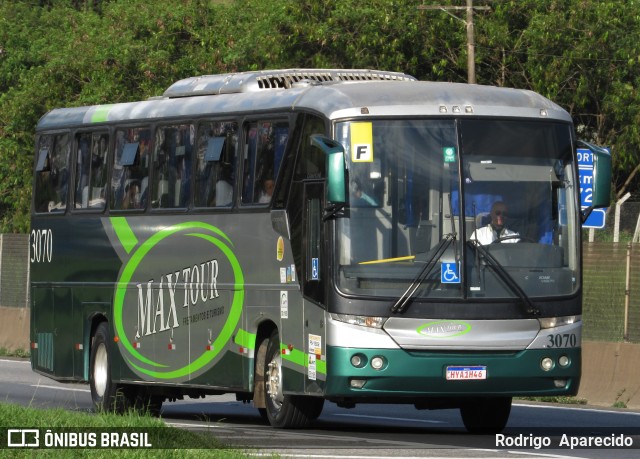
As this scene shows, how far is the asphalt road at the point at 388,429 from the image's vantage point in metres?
13.8

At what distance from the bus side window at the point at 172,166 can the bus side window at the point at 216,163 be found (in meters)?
0.21

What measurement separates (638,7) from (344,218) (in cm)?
2206

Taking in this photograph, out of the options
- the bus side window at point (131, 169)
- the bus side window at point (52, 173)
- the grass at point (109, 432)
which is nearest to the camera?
the grass at point (109, 432)

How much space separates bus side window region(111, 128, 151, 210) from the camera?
18.9m

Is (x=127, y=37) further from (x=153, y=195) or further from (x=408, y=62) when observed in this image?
(x=153, y=195)

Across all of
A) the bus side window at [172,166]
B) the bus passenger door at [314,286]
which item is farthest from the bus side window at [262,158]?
the bus side window at [172,166]

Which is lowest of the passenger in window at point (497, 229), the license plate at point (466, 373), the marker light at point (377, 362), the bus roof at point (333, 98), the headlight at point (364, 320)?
the license plate at point (466, 373)

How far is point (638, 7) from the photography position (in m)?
35.6

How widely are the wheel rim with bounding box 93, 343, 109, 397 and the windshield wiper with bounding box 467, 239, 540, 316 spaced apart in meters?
6.39

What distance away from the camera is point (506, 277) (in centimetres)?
1506

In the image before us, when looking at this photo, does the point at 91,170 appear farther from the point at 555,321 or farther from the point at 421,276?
the point at 555,321

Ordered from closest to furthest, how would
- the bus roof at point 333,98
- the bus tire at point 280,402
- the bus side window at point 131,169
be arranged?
the bus roof at point 333,98
the bus tire at point 280,402
the bus side window at point 131,169

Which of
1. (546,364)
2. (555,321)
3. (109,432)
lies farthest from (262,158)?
(109,432)

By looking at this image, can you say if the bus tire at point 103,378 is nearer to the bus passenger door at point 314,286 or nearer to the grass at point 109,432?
the grass at point 109,432
